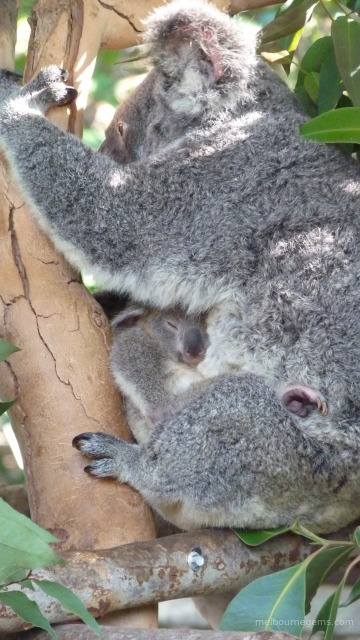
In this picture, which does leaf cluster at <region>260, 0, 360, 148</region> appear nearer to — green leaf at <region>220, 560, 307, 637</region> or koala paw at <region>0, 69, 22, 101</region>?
koala paw at <region>0, 69, 22, 101</region>

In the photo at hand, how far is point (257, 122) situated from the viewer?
3.62 metres

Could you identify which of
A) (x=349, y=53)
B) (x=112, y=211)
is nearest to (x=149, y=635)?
(x=112, y=211)

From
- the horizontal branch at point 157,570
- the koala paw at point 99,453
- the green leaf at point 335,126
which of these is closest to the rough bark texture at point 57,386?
the koala paw at point 99,453

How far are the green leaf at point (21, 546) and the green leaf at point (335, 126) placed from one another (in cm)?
173

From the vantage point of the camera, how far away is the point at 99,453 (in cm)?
302

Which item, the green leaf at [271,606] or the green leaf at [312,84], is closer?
the green leaf at [271,606]

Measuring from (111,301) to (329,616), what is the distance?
1.74m

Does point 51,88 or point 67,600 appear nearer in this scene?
point 67,600

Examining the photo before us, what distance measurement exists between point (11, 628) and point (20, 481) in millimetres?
2734

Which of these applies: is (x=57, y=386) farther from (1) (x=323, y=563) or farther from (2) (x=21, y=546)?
(2) (x=21, y=546)

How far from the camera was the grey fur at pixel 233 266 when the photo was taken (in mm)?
2996

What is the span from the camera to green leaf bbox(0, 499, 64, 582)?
1.77 m

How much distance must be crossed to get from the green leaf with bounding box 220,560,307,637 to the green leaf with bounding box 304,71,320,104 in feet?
7.37

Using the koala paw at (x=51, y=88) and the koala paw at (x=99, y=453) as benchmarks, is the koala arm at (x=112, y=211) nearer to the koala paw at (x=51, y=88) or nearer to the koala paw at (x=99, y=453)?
the koala paw at (x=51, y=88)
